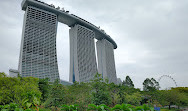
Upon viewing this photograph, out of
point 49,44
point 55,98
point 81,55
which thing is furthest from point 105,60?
point 55,98

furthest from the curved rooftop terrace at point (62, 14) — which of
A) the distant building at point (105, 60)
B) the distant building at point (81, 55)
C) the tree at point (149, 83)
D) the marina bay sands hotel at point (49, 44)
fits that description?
the tree at point (149, 83)

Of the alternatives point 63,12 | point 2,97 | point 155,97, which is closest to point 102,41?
point 63,12

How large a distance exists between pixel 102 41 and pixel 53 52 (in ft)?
197

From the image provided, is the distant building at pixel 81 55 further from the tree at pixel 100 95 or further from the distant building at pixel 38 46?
the tree at pixel 100 95

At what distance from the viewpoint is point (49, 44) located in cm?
8362

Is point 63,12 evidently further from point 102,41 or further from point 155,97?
point 155,97

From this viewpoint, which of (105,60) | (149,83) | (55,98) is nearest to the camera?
(55,98)

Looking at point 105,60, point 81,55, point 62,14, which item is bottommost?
point 81,55

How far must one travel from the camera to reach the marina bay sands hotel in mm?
74588

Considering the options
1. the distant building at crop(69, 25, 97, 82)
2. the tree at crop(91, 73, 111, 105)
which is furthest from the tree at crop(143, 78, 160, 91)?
the tree at crop(91, 73, 111, 105)

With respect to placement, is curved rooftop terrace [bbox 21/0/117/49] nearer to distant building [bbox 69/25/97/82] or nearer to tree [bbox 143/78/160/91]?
distant building [bbox 69/25/97/82]

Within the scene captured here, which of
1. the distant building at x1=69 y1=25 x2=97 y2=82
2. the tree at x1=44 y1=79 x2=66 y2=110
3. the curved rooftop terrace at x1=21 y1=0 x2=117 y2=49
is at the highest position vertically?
the curved rooftop terrace at x1=21 y1=0 x2=117 y2=49

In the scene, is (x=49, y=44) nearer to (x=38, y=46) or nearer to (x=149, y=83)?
(x=38, y=46)

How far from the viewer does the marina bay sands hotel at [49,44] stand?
74588 mm
